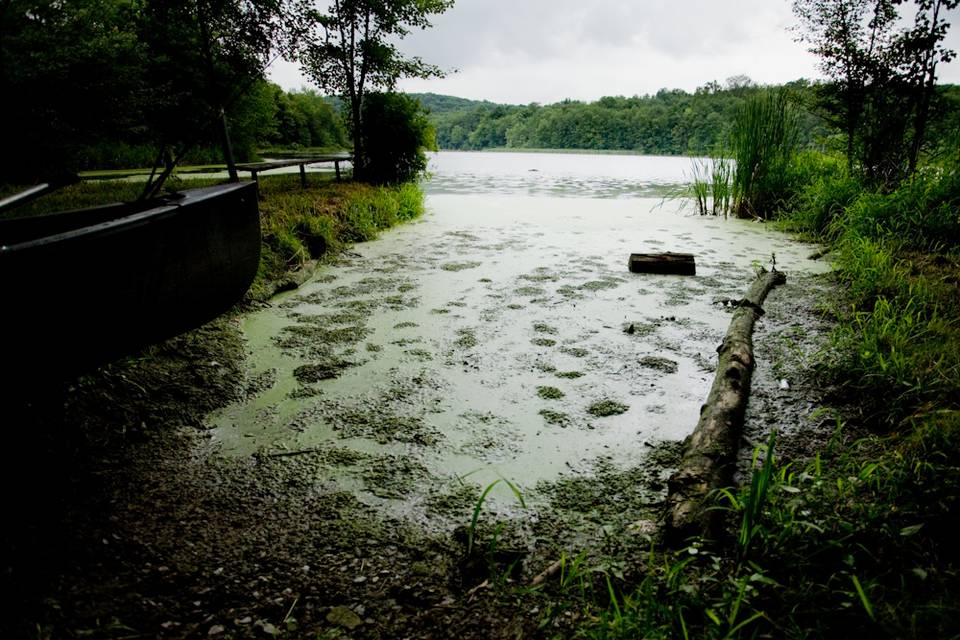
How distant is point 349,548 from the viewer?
1294 mm

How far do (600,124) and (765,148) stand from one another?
3633cm

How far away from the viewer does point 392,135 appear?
7.95 meters

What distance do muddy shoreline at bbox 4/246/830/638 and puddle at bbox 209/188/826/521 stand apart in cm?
10

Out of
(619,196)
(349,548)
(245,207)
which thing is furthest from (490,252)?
(619,196)

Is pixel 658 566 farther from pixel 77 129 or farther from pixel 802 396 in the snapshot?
pixel 77 129

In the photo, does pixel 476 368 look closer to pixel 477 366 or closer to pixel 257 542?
pixel 477 366

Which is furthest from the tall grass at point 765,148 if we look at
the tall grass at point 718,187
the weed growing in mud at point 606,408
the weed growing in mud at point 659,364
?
the weed growing in mud at point 606,408

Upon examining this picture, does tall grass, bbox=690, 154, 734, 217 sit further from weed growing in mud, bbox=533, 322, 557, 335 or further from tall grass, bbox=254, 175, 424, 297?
weed growing in mud, bbox=533, 322, 557, 335

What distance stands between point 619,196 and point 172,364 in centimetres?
858

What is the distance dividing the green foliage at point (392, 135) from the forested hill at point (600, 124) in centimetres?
1531

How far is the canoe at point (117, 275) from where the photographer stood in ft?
4.35

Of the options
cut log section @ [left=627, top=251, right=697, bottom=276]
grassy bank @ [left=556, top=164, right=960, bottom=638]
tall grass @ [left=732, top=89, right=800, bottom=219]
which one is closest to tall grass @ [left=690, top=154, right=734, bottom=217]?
tall grass @ [left=732, top=89, right=800, bottom=219]

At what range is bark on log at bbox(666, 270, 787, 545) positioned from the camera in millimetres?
1258

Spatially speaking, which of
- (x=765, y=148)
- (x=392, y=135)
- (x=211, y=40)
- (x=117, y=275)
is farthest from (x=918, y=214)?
(x=211, y=40)
